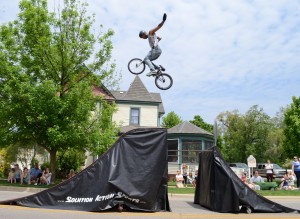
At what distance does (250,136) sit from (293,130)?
78.1ft

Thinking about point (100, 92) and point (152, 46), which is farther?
point (100, 92)

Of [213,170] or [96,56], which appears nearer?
[213,170]

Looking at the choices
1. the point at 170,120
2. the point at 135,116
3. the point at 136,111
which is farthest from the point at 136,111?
the point at 170,120

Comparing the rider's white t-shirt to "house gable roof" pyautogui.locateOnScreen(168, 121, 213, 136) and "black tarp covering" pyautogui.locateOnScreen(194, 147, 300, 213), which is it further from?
"house gable roof" pyautogui.locateOnScreen(168, 121, 213, 136)

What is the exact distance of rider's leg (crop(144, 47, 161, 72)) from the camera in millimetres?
12516

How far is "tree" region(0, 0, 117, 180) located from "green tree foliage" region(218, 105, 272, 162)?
4368 cm

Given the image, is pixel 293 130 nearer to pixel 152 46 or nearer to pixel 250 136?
pixel 250 136

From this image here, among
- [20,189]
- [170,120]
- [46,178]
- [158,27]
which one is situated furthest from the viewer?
[170,120]

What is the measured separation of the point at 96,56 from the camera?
2242cm

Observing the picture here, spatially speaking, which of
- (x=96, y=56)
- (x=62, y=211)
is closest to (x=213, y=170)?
(x=62, y=211)

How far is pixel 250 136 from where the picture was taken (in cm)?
6253

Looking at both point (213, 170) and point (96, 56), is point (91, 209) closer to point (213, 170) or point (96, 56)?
point (213, 170)

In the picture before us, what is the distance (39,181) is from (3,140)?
141 inches

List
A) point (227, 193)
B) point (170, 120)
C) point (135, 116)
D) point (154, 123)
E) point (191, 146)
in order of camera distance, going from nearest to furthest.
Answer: point (227, 193) → point (191, 146) → point (154, 123) → point (135, 116) → point (170, 120)
